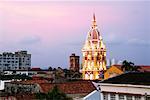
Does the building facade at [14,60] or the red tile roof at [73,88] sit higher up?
the building facade at [14,60]

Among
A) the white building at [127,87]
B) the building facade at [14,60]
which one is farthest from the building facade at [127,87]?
the building facade at [14,60]

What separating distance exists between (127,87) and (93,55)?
67935mm

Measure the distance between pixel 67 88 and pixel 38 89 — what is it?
4865mm

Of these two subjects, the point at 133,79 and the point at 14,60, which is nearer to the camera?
the point at 133,79

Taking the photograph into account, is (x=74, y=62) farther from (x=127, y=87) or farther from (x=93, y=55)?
(x=127, y=87)

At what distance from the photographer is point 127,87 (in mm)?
28328

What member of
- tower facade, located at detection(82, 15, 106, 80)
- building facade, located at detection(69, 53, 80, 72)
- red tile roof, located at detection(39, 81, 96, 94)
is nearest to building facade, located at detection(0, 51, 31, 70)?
building facade, located at detection(69, 53, 80, 72)

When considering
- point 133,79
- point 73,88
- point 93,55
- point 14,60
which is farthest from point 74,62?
point 133,79

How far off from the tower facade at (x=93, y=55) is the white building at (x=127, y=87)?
63.4m

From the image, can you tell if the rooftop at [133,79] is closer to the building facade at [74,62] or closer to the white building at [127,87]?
the white building at [127,87]

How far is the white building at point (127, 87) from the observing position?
2722 cm

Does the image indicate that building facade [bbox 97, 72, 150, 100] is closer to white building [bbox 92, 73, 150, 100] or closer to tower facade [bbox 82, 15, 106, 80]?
white building [bbox 92, 73, 150, 100]

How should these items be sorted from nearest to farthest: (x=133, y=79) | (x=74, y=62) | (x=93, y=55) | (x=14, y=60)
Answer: (x=133, y=79), (x=93, y=55), (x=74, y=62), (x=14, y=60)

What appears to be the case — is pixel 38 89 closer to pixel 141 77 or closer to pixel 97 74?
pixel 141 77
